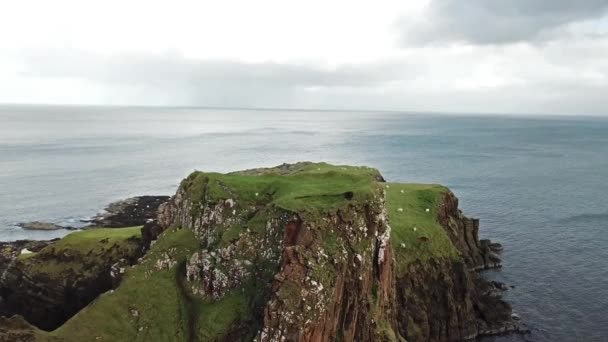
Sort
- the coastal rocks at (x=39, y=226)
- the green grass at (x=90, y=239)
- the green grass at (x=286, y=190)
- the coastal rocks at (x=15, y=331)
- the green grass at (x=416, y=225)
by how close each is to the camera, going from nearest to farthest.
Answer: the coastal rocks at (x=15, y=331), the green grass at (x=286, y=190), the green grass at (x=416, y=225), the green grass at (x=90, y=239), the coastal rocks at (x=39, y=226)

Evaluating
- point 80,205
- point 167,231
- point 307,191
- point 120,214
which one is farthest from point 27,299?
point 80,205

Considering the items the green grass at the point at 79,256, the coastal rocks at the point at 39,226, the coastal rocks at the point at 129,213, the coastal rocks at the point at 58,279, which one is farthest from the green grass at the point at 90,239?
the coastal rocks at the point at 39,226

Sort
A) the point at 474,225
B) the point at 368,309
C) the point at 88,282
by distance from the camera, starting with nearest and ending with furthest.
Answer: the point at 368,309, the point at 88,282, the point at 474,225

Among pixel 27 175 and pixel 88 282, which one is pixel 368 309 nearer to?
pixel 88 282

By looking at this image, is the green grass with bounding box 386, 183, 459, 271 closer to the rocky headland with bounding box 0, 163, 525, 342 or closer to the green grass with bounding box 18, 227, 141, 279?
the rocky headland with bounding box 0, 163, 525, 342

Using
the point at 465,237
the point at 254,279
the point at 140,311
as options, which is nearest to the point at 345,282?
the point at 254,279

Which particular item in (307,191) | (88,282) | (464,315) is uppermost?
(307,191)

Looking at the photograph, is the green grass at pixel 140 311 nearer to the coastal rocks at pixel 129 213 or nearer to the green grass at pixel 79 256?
the green grass at pixel 79 256

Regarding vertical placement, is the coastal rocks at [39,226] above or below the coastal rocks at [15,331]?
below
